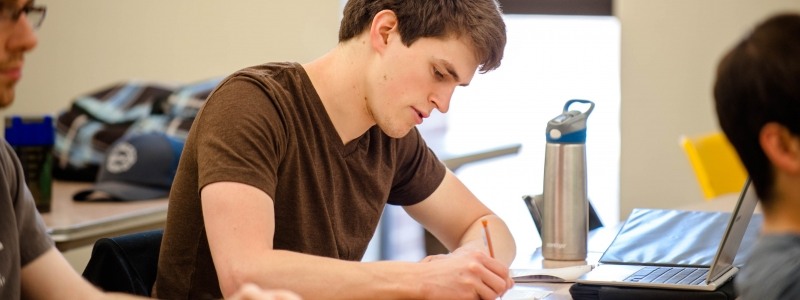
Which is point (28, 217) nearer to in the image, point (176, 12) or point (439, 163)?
point (439, 163)

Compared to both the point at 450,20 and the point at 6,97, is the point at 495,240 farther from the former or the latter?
the point at 6,97

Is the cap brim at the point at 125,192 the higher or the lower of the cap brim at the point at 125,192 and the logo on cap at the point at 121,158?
the lower

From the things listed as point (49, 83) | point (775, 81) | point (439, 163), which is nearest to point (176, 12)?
point (49, 83)

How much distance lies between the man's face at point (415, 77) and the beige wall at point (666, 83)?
114 inches

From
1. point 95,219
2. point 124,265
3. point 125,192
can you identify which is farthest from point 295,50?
point 124,265

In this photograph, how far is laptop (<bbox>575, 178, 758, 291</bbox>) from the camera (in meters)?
1.68

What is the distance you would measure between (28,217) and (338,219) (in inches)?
23.1

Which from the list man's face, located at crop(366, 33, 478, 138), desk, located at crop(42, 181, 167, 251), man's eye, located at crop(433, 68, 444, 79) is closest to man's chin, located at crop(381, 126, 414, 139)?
man's face, located at crop(366, 33, 478, 138)

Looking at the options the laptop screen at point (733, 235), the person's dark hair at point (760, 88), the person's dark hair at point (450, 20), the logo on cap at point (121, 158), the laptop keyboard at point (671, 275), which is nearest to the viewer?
the person's dark hair at point (760, 88)

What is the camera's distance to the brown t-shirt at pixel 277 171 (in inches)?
67.9

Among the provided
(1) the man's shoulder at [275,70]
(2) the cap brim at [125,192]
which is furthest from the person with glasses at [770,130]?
(2) the cap brim at [125,192]

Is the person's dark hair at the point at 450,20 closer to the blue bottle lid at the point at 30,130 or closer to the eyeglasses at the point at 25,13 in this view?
the eyeglasses at the point at 25,13

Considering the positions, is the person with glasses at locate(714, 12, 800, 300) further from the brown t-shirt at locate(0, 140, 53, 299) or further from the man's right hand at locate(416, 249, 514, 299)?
the brown t-shirt at locate(0, 140, 53, 299)

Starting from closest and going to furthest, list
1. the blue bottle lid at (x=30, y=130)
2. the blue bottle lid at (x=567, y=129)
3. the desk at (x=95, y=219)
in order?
the blue bottle lid at (x=567, y=129) → the desk at (x=95, y=219) → the blue bottle lid at (x=30, y=130)
